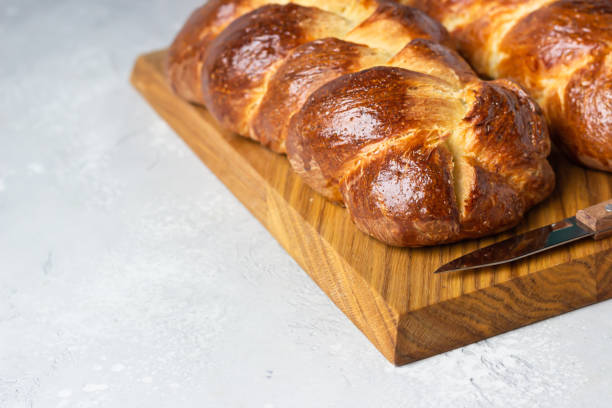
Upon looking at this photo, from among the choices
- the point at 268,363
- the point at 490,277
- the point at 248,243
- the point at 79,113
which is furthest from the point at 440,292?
the point at 79,113

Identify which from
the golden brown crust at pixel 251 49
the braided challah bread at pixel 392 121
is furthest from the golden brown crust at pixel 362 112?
the golden brown crust at pixel 251 49

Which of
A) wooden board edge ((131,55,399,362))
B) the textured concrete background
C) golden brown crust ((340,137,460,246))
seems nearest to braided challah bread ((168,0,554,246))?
golden brown crust ((340,137,460,246))

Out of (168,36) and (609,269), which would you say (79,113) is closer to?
(168,36)

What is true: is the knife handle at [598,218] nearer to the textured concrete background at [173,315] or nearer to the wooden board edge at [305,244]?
the textured concrete background at [173,315]

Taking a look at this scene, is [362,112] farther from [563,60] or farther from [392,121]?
[563,60]

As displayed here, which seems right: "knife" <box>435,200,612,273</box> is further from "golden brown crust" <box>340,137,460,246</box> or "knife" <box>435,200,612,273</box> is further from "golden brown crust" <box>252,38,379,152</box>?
"golden brown crust" <box>252,38,379,152</box>

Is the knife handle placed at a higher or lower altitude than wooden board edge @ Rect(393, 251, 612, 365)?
higher

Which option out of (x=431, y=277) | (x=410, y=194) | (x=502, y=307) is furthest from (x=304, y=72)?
(x=502, y=307)
